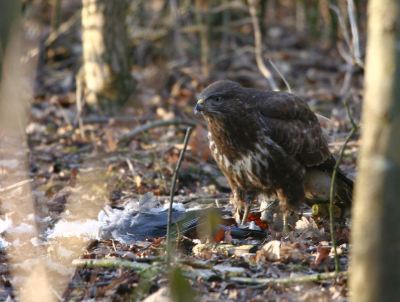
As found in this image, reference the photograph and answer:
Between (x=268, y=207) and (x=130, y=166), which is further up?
(x=130, y=166)

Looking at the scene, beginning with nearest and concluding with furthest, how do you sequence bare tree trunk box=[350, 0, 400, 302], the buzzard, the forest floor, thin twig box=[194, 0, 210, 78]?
bare tree trunk box=[350, 0, 400, 302] → the forest floor → the buzzard → thin twig box=[194, 0, 210, 78]

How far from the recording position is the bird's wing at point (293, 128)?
437 cm

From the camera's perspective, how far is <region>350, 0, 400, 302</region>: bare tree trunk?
195 centimetres

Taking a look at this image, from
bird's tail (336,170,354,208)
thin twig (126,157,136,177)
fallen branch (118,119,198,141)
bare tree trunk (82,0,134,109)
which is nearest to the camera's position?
bird's tail (336,170,354,208)

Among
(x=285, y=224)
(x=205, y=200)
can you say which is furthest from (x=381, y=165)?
(x=205, y=200)

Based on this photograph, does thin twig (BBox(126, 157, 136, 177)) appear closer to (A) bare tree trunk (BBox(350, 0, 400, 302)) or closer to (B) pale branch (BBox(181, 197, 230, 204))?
(B) pale branch (BBox(181, 197, 230, 204))

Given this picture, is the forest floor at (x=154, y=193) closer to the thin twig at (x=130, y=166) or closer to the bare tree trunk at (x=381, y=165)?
the thin twig at (x=130, y=166)

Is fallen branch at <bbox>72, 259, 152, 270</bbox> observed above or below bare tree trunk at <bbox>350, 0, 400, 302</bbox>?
below

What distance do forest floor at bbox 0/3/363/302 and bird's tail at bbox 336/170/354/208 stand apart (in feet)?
0.81

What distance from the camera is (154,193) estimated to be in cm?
555

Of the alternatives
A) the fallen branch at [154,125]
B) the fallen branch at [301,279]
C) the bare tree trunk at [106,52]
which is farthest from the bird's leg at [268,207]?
the bare tree trunk at [106,52]

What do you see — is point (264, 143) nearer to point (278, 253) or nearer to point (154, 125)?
point (278, 253)

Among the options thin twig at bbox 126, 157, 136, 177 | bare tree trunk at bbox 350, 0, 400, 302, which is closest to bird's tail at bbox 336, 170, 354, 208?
thin twig at bbox 126, 157, 136, 177

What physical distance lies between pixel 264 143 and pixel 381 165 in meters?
2.33
